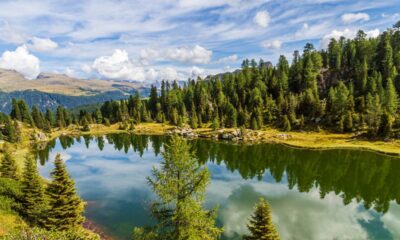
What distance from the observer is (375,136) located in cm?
10631

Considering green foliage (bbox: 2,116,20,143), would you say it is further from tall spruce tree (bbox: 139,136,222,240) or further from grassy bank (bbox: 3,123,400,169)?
Answer: tall spruce tree (bbox: 139,136,222,240)

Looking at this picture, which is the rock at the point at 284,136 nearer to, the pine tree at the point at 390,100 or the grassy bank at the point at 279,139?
the grassy bank at the point at 279,139

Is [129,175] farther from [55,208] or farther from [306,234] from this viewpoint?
[306,234]

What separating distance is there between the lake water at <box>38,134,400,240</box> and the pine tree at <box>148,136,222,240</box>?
13531mm

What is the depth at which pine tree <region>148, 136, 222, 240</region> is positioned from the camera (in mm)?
21367

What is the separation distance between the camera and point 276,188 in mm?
64438

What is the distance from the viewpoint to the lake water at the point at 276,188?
4484cm

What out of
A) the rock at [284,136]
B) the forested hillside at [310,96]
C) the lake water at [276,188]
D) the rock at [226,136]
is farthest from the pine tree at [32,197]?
the forested hillside at [310,96]

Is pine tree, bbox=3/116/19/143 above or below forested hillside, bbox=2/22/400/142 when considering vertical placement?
below

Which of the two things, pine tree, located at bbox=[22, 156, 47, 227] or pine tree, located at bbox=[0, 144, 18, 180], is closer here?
pine tree, located at bbox=[22, 156, 47, 227]

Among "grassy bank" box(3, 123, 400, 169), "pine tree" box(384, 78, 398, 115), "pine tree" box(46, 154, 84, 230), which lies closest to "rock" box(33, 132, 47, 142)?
"grassy bank" box(3, 123, 400, 169)

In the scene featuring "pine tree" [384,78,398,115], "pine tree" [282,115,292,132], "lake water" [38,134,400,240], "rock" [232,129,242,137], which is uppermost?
"pine tree" [384,78,398,115]

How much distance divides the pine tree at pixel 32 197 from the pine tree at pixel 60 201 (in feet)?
11.3

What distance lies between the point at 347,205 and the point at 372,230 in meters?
10.9
